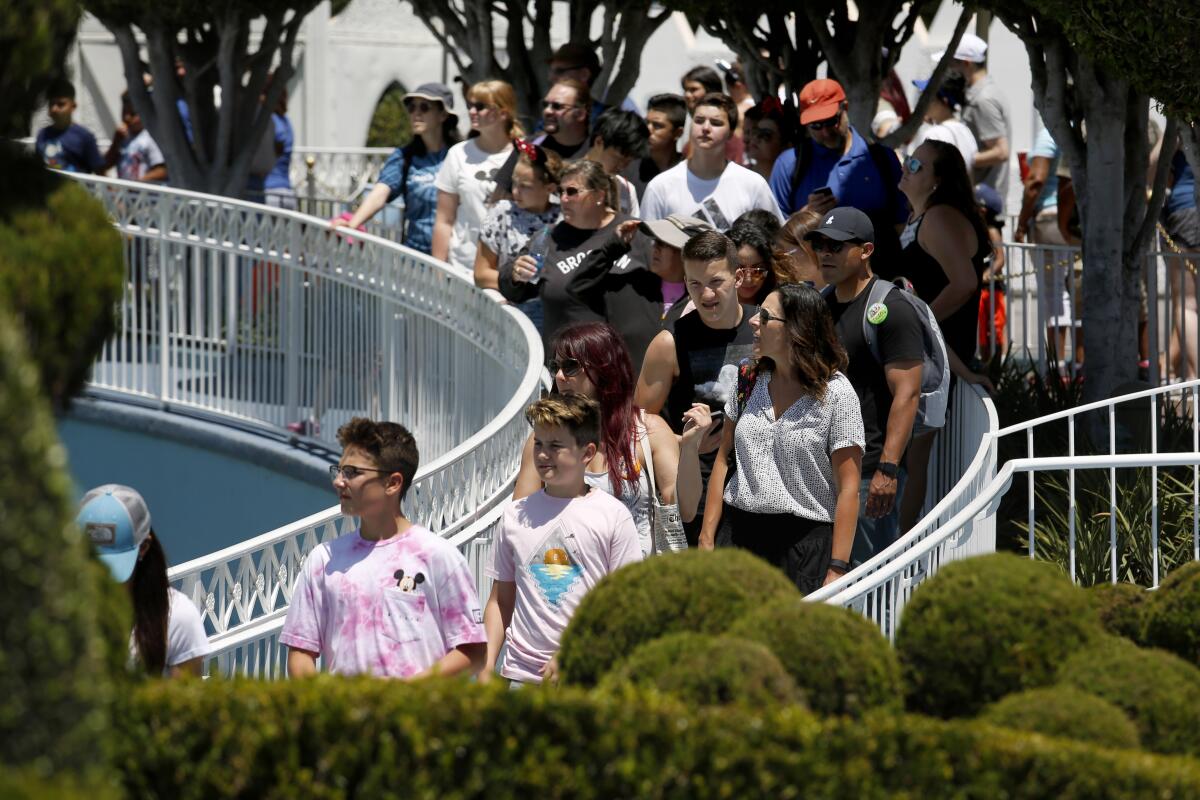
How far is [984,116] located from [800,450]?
851cm

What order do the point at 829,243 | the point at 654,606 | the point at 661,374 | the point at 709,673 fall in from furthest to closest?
the point at 829,243 → the point at 661,374 → the point at 654,606 → the point at 709,673

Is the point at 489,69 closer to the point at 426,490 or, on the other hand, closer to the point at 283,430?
the point at 283,430

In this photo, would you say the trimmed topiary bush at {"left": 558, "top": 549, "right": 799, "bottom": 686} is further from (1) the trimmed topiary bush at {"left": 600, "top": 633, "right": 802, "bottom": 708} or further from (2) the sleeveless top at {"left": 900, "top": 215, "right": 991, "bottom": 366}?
(2) the sleeveless top at {"left": 900, "top": 215, "right": 991, "bottom": 366}

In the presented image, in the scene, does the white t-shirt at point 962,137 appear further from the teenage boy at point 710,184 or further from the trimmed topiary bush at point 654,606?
the trimmed topiary bush at point 654,606

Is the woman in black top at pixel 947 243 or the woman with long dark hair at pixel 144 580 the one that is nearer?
the woman with long dark hair at pixel 144 580

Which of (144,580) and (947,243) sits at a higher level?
(947,243)

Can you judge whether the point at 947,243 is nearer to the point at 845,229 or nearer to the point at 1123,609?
the point at 845,229

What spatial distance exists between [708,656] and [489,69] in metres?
12.0

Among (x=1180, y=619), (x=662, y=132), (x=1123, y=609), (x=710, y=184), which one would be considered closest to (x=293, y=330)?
(x=662, y=132)

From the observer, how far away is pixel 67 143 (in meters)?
17.0

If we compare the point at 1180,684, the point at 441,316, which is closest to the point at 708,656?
the point at 1180,684

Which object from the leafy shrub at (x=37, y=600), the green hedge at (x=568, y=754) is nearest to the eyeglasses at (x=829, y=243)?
the green hedge at (x=568, y=754)

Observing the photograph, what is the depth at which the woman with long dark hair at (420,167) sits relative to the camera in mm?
11664

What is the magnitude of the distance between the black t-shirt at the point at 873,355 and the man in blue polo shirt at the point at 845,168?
195 cm
